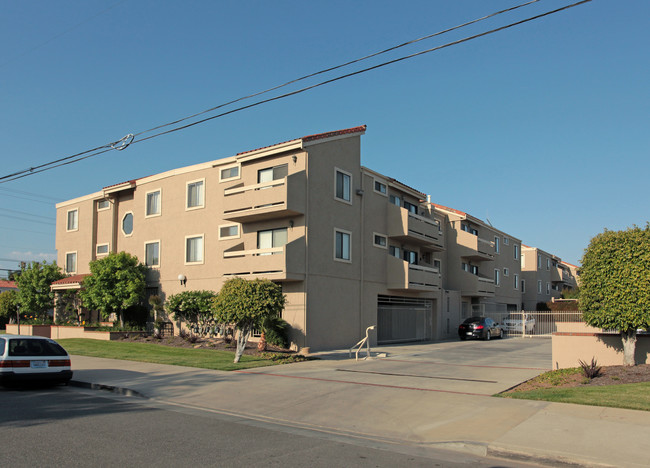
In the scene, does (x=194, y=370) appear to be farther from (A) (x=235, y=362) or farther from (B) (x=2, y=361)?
(B) (x=2, y=361)

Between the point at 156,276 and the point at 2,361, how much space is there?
17.8 m

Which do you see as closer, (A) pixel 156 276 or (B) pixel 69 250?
(A) pixel 156 276

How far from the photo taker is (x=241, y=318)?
18969 millimetres

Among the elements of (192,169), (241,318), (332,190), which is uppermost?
(192,169)

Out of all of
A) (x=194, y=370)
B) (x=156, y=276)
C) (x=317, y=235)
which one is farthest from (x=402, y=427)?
(x=156, y=276)

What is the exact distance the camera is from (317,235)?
969 inches

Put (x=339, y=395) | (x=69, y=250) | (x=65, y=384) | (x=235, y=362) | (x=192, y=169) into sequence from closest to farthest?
(x=339, y=395)
(x=65, y=384)
(x=235, y=362)
(x=192, y=169)
(x=69, y=250)

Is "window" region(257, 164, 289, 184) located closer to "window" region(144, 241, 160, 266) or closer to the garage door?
"window" region(144, 241, 160, 266)

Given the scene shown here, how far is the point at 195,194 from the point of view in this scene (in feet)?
96.2

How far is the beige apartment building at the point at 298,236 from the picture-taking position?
78.8 feet

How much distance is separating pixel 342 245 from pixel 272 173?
4948mm

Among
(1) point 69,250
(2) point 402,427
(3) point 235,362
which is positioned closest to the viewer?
(2) point 402,427

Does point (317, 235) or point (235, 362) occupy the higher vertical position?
point (317, 235)

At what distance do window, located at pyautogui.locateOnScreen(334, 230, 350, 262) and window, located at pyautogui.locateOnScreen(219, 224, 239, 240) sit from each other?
505 cm
